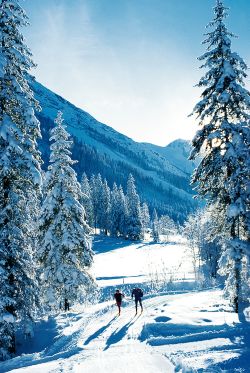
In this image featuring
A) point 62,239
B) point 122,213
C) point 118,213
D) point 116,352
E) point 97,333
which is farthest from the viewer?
point 118,213

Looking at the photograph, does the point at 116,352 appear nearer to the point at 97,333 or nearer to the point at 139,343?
the point at 139,343

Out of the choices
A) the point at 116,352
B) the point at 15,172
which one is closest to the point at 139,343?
the point at 116,352

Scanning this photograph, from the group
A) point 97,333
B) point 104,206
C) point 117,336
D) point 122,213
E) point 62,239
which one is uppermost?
point 104,206

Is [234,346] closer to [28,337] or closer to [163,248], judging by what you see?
[28,337]

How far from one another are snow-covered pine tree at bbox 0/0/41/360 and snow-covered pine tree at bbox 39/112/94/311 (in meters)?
7.60

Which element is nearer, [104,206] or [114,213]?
[114,213]

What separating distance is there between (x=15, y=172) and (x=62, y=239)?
947cm

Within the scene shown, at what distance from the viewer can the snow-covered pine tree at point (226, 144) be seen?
18547 millimetres

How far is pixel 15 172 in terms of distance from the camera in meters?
17.2

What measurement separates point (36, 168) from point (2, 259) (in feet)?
14.3

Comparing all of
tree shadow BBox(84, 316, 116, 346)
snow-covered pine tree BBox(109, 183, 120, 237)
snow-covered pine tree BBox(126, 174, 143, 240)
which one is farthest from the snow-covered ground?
snow-covered pine tree BBox(109, 183, 120, 237)

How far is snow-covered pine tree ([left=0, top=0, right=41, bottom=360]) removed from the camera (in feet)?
52.6

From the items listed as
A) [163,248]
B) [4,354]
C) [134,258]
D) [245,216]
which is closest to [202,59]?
[245,216]

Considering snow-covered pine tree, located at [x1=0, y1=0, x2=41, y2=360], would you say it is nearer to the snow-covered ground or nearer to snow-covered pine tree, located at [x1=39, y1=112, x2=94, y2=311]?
the snow-covered ground
